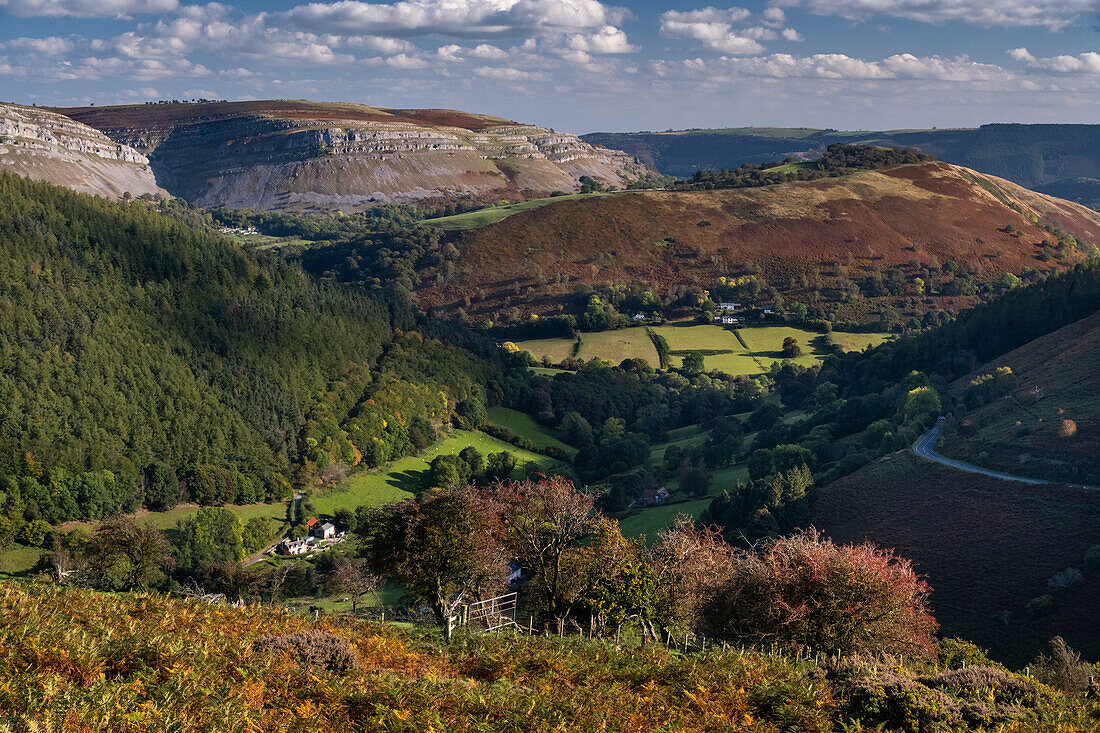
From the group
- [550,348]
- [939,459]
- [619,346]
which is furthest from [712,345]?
[939,459]

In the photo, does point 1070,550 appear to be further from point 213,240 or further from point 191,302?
point 213,240

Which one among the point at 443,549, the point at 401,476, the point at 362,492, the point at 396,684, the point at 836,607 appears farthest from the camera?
the point at 401,476

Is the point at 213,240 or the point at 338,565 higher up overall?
the point at 213,240

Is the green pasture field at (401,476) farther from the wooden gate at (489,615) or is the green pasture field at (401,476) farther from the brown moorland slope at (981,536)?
the wooden gate at (489,615)

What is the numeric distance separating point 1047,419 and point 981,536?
20.6 meters

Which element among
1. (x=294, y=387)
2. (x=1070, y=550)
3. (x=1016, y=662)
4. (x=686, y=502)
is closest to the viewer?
(x=1016, y=662)

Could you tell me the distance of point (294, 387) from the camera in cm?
10544

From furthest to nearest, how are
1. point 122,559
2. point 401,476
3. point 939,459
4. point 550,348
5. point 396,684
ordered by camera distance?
point 550,348, point 401,476, point 939,459, point 122,559, point 396,684

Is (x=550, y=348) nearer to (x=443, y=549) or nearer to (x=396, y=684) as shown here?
(x=443, y=549)

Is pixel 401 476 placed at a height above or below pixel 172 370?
below

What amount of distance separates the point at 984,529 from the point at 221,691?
190 feet

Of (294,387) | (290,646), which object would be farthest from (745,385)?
(290,646)

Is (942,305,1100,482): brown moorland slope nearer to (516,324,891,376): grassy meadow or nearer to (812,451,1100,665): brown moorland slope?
(812,451,1100,665): brown moorland slope

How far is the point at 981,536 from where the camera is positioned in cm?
6112
